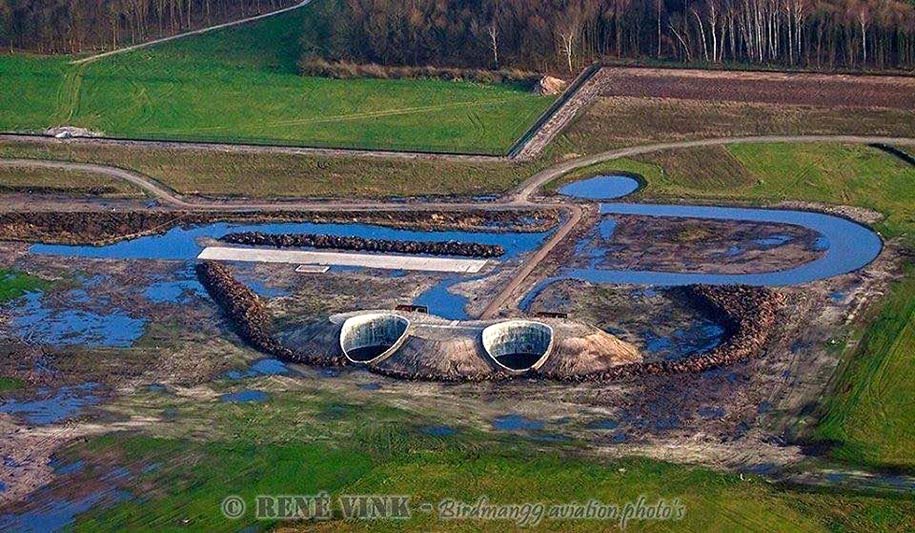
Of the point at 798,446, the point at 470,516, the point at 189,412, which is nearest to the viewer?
the point at 470,516

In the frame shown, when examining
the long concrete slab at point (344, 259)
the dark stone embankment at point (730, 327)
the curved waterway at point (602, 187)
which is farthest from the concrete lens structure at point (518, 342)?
the curved waterway at point (602, 187)

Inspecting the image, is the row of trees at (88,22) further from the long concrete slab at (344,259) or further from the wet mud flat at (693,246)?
the wet mud flat at (693,246)

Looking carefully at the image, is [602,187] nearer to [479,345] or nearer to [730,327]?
[730,327]

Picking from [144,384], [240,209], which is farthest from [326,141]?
[144,384]

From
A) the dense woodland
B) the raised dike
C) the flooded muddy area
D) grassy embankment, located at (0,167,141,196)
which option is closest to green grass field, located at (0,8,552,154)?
the dense woodland

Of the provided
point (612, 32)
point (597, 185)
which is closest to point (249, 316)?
point (597, 185)

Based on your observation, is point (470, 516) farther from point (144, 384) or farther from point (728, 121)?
point (728, 121)

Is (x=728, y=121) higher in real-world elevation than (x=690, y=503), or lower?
higher
